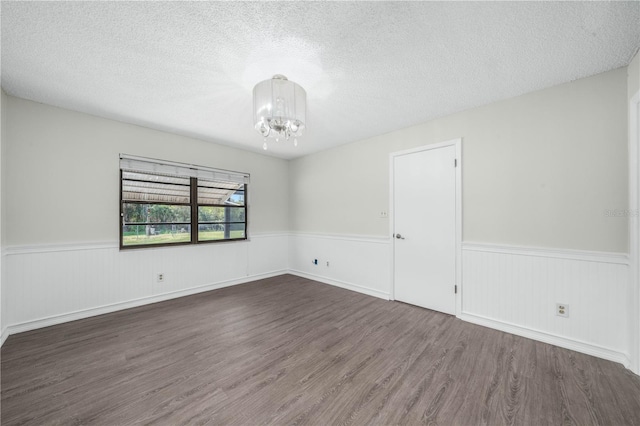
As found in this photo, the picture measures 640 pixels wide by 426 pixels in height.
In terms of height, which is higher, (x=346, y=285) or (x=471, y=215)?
(x=471, y=215)

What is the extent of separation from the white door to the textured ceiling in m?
0.78

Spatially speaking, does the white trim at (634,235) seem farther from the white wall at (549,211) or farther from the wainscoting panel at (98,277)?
the wainscoting panel at (98,277)

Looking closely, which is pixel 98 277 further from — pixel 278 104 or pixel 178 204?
pixel 278 104

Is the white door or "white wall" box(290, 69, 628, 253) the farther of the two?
the white door

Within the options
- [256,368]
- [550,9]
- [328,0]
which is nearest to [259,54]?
[328,0]

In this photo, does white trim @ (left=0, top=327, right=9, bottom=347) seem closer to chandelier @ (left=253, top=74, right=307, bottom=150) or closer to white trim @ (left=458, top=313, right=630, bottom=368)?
chandelier @ (left=253, top=74, right=307, bottom=150)

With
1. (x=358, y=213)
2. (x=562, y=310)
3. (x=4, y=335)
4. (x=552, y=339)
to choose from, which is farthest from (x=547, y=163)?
(x=4, y=335)

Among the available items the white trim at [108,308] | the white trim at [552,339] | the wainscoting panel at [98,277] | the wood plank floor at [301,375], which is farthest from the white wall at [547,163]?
the white trim at [108,308]

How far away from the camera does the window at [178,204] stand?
3.51m

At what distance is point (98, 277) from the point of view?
318 cm

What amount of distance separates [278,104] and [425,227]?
2.48m

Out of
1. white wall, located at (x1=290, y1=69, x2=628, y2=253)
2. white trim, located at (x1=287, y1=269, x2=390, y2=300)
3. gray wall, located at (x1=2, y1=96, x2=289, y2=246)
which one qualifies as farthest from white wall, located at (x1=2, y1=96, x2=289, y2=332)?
white wall, located at (x1=290, y1=69, x2=628, y2=253)

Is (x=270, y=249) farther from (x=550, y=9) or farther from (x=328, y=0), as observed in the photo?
(x=550, y=9)

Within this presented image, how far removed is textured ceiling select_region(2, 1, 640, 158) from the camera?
1.58 metres
